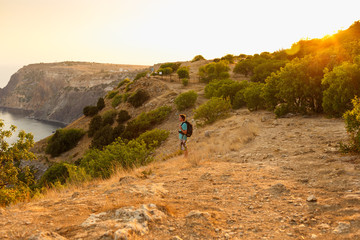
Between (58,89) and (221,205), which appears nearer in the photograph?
(221,205)

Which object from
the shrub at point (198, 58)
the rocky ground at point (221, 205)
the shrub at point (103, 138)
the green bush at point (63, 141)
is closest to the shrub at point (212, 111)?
the rocky ground at point (221, 205)

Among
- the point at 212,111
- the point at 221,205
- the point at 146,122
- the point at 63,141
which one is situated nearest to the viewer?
the point at 221,205

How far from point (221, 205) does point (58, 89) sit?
122006 mm

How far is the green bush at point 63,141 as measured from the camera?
104ft

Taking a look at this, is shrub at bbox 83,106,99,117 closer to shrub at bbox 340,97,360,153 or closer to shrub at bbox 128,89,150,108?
shrub at bbox 128,89,150,108

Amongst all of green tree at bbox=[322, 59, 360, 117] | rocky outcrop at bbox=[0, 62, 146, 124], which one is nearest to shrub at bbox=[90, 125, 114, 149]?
green tree at bbox=[322, 59, 360, 117]

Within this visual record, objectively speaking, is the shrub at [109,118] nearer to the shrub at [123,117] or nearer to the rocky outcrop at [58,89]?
the shrub at [123,117]

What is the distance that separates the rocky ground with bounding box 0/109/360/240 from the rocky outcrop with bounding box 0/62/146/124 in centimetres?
8383

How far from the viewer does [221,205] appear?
4.47 meters

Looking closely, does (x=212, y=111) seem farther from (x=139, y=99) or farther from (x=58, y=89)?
(x=58, y=89)

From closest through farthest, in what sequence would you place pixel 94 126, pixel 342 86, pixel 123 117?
pixel 342 86
pixel 123 117
pixel 94 126

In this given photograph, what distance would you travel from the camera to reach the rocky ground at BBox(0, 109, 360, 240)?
132 inches

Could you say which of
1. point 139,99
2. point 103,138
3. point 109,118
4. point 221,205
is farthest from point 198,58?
point 221,205

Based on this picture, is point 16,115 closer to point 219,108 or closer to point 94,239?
point 219,108
